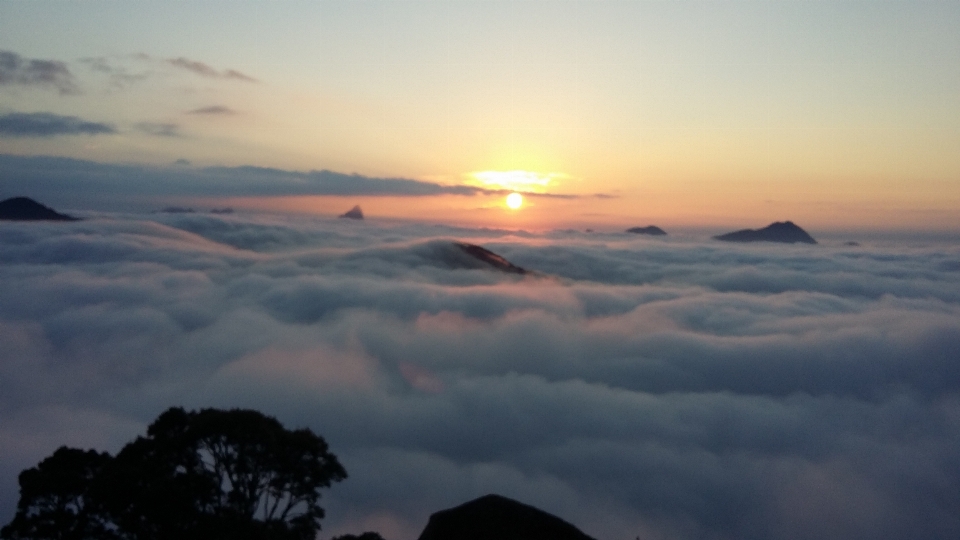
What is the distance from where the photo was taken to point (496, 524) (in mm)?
25422

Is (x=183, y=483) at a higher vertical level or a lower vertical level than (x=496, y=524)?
higher

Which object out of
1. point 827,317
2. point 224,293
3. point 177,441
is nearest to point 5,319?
point 224,293

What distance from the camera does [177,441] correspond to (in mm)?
21562

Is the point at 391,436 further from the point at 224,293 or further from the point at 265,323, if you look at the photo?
the point at 224,293

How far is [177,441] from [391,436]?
221 feet

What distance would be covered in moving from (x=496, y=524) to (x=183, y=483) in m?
12.9

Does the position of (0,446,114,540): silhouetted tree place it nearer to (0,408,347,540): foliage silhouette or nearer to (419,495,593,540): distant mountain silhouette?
(0,408,347,540): foliage silhouette

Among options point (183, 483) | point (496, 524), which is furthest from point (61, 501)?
point (496, 524)

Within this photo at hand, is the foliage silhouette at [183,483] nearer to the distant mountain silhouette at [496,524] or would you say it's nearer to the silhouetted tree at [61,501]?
the silhouetted tree at [61,501]

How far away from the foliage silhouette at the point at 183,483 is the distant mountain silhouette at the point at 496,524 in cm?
607

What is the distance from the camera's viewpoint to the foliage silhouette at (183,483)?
62.3ft

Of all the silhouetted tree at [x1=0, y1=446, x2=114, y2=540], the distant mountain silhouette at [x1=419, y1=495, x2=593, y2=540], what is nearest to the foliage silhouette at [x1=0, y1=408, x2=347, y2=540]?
the silhouetted tree at [x1=0, y1=446, x2=114, y2=540]

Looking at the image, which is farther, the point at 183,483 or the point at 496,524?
the point at 496,524

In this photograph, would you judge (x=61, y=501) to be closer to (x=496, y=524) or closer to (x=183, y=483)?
(x=183, y=483)
